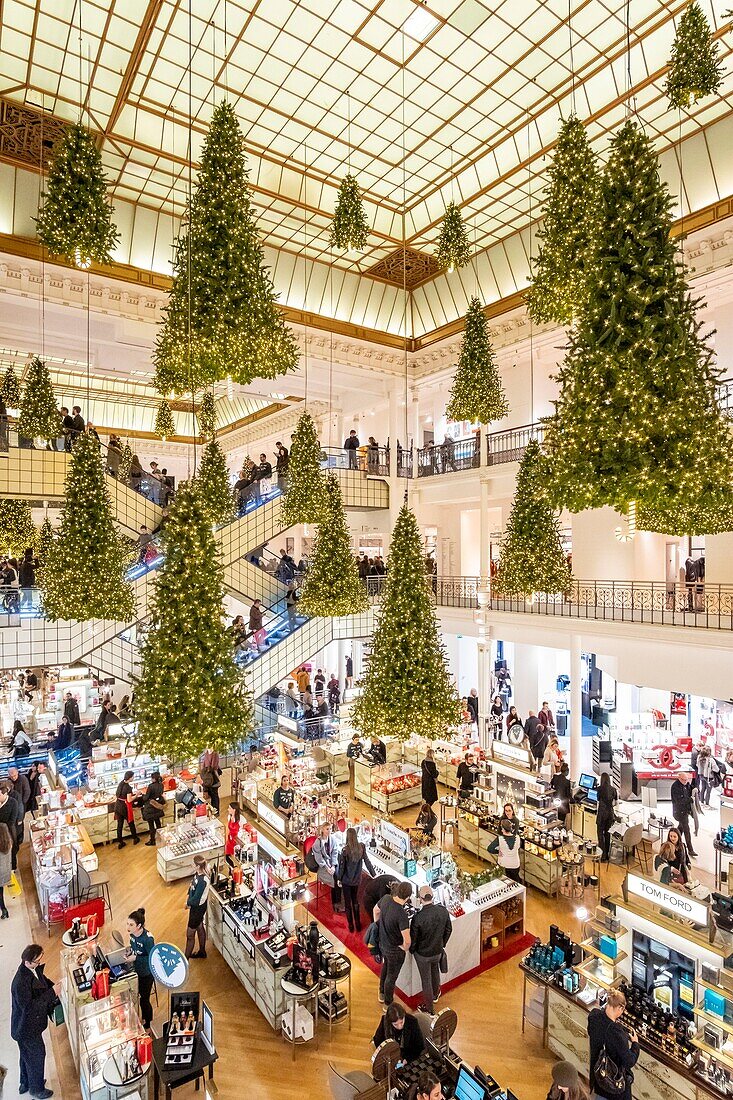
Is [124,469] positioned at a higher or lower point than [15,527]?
higher

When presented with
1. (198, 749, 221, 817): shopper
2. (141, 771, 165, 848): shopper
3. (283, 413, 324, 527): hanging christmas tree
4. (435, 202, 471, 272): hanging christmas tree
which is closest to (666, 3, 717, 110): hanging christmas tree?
(435, 202, 471, 272): hanging christmas tree

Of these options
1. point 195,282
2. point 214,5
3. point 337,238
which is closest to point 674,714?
point 337,238

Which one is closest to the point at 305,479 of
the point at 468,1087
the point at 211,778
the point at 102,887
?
the point at 211,778

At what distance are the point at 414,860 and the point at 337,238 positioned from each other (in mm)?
7565

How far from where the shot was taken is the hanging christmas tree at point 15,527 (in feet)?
37.5

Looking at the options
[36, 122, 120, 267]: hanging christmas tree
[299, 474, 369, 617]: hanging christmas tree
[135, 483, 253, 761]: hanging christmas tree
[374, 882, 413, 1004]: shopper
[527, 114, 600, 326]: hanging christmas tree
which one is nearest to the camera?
[527, 114, 600, 326]: hanging christmas tree

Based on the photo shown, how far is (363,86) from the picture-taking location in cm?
901

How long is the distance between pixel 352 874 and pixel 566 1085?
4307mm

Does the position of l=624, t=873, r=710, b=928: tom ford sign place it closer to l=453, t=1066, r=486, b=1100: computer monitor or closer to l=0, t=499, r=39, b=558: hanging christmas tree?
l=453, t=1066, r=486, b=1100: computer monitor

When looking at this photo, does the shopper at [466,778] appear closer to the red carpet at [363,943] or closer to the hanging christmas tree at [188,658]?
the red carpet at [363,943]

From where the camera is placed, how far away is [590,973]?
19.4 ft

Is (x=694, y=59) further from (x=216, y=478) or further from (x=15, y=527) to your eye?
(x=15, y=527)

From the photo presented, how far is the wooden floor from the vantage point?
5602 millimetres

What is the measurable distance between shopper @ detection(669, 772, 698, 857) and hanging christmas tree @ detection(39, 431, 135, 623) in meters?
9.06
